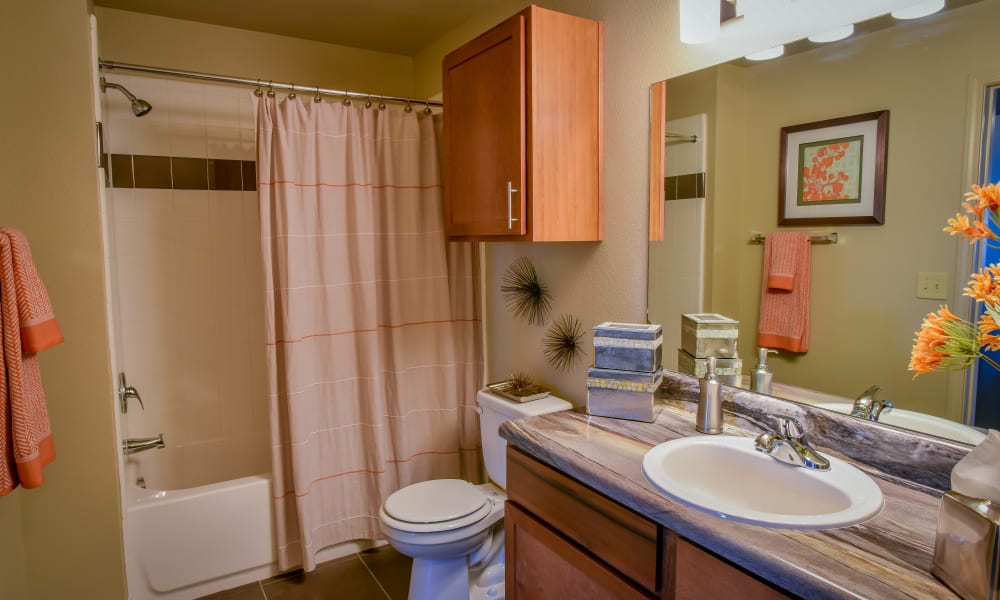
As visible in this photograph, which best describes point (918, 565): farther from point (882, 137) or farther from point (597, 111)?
point (597, 111)

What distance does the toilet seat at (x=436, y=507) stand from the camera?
76.4 inches

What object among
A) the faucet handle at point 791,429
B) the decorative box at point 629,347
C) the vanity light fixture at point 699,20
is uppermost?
the vanity light fixture at point 699,20

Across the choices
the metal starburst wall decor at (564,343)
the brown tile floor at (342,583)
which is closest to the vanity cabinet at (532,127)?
the metal starburst wall decor at (564,343)

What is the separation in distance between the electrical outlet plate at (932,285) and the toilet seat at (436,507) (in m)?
1.47

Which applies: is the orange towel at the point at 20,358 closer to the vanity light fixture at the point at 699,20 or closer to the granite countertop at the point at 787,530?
the granite countertop at the point at 787,530

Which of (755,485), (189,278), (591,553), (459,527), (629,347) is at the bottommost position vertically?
(459,527)

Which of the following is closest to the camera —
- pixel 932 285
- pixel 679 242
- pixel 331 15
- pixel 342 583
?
pixel 932 285

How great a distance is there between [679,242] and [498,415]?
3.09ft

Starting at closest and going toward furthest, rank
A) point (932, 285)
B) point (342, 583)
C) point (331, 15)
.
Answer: point (932, 285), point (342, 583), point (331, 15)

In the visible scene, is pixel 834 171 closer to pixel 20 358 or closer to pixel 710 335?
pixel 710 335

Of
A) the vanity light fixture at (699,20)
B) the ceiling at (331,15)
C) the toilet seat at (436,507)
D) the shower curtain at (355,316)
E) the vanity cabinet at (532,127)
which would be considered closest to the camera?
the vanity light fixture at (699,20)

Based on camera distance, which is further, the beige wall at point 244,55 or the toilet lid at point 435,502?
the beige wall at point 244,55

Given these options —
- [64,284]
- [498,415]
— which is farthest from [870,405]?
[64,284]

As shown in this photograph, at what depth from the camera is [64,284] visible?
185 cm
